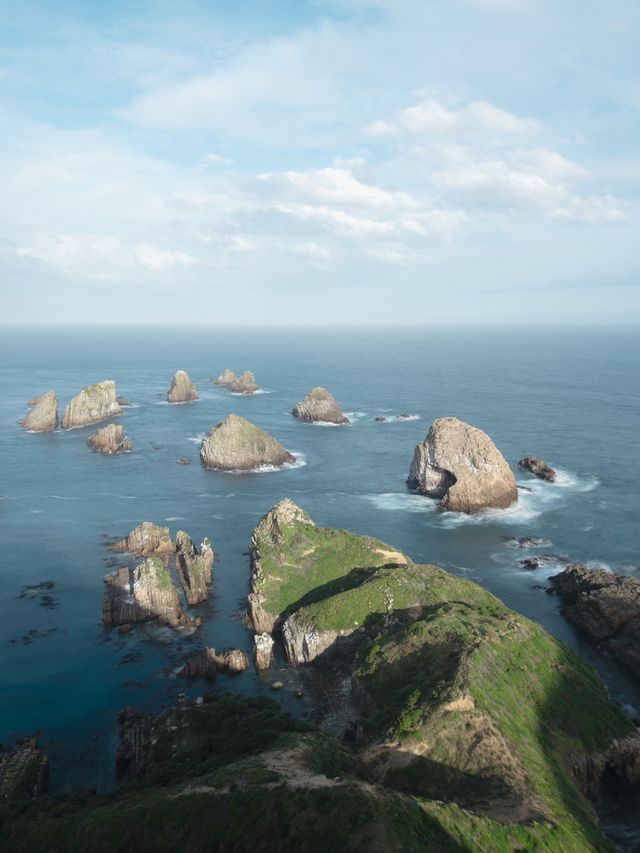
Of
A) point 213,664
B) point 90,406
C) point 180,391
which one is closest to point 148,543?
point 213,664

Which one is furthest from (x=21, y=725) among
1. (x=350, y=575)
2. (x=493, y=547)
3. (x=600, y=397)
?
(x=600, y=397)

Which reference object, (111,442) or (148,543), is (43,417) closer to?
(111,442)

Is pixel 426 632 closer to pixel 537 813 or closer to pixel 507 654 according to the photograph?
pixel 507 654

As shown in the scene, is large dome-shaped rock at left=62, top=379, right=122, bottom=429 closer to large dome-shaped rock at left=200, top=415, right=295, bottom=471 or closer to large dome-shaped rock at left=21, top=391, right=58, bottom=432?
large dome-shaped rock at left=21, top=391, right=58, bottom=432

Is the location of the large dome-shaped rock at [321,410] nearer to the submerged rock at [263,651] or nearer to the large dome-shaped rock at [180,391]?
the large dome-shaped rock at [180,391]

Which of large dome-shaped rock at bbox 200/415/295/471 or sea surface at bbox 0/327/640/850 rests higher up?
large dome-shaped rock at bbox 200/415/295/471

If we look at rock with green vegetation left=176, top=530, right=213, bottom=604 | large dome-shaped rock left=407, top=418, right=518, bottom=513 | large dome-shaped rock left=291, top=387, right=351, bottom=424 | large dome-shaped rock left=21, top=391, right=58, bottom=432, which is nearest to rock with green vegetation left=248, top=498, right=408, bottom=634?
rock with green vegetation left=176, top=530, right=213, bottom=604
